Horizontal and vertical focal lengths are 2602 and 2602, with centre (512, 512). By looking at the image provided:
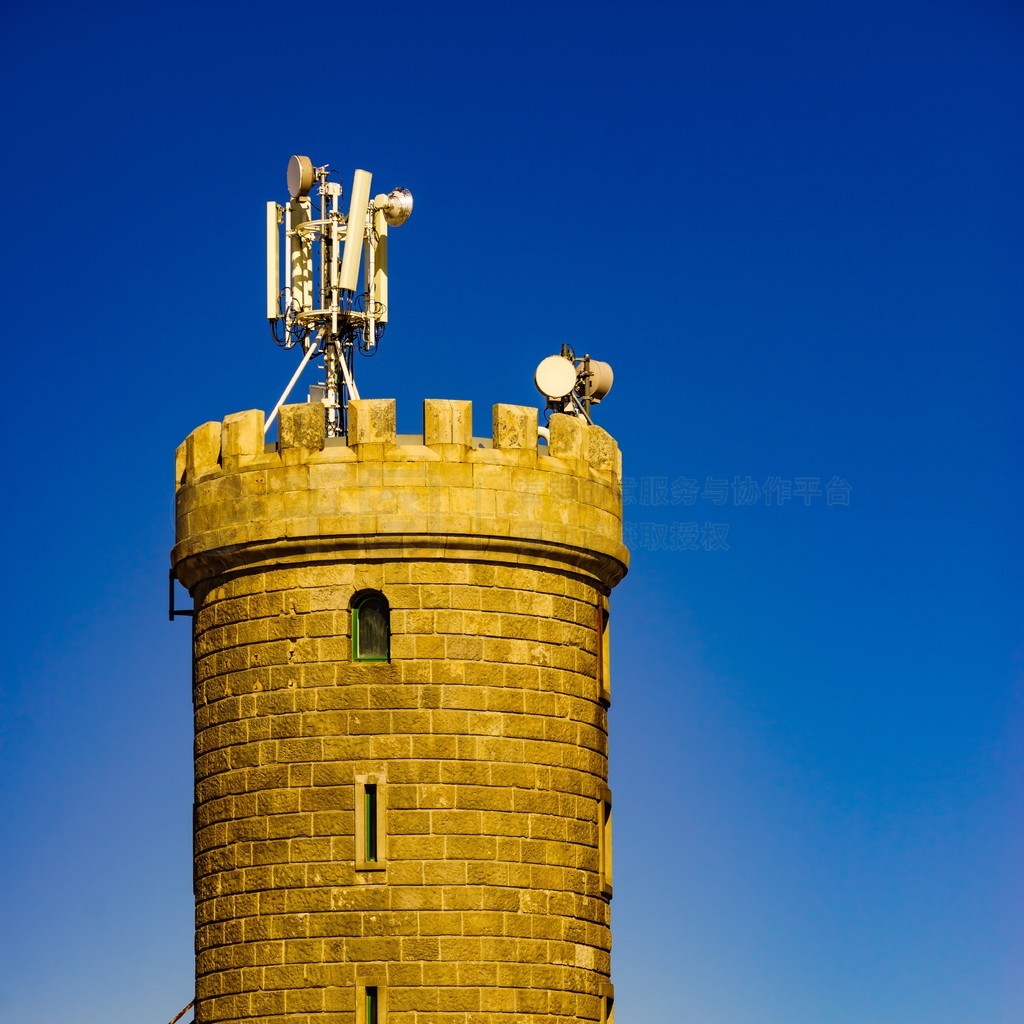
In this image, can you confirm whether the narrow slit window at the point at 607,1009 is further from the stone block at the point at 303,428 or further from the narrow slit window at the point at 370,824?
the stone block at the point at 303,428

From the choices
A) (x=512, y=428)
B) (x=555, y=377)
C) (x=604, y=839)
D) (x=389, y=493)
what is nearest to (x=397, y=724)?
(x=389, y=493)

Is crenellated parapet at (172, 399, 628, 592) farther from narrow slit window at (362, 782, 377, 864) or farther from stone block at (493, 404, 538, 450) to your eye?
narrow slit window at (362, 782, 377, 864)

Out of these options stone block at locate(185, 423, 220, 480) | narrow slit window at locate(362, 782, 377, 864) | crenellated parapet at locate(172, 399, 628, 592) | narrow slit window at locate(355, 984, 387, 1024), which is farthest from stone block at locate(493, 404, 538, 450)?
narrow slit window at locate(355, 984, 387, 1024)

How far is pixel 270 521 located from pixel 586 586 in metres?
5.30

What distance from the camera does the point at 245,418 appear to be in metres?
41.5

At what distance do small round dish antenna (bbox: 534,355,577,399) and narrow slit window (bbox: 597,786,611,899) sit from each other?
22.0 feet

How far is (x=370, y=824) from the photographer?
39.5 m

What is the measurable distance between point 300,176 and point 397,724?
33.3 feet

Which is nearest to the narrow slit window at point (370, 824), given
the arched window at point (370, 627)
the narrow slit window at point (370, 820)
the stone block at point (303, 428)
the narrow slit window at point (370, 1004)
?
the narrow slit window at point (370, 820)

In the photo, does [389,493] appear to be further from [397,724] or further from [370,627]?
[397,724]

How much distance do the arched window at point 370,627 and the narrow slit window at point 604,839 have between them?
4.49 m

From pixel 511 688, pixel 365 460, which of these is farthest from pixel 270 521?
pixel 511 688

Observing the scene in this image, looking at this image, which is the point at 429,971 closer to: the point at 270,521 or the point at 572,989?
the point at 572,989

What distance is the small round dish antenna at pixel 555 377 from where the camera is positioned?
4378cm
